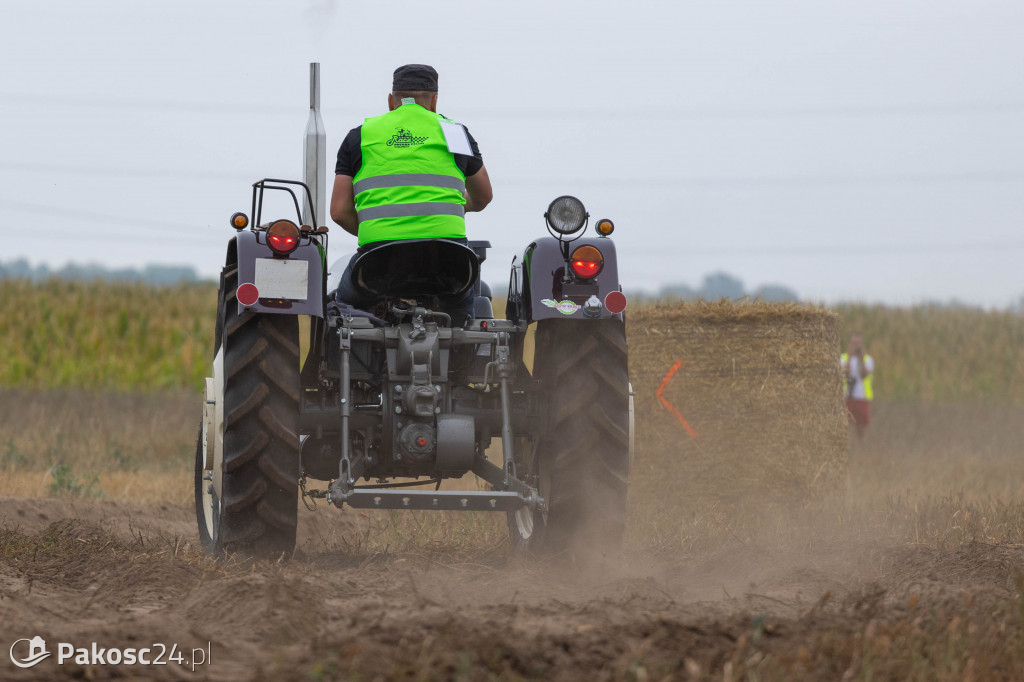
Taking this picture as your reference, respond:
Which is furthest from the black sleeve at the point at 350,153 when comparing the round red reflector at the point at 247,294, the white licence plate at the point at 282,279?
the round red reflector at the point at 247,294

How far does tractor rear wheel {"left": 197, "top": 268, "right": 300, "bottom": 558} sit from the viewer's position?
5.71 meters

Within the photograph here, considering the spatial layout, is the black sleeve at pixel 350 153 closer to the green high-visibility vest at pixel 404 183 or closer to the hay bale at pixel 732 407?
the green high-visibility vest at pixel 404 183

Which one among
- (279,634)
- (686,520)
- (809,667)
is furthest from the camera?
(686,520)

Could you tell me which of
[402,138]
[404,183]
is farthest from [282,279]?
[402,138]

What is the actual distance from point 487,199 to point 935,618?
329cm

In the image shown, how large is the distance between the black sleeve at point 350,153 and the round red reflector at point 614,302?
1.42 metres

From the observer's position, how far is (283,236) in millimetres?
Answer: 5801

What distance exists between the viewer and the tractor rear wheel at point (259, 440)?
18.7 ft

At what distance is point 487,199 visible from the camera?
6582 millimetres

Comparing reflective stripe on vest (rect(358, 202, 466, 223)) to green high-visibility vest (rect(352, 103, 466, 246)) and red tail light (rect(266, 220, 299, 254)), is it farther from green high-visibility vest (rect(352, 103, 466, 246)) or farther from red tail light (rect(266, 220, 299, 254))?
red tail light (rect(266, 220, 299, 254))

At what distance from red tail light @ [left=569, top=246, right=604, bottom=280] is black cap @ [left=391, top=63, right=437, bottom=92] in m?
1.20

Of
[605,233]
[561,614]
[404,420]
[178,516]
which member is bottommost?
[178,516]

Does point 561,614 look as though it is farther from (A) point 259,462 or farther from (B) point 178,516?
(B) point 178,516

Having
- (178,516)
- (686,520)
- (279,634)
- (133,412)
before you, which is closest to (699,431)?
(686,520)
